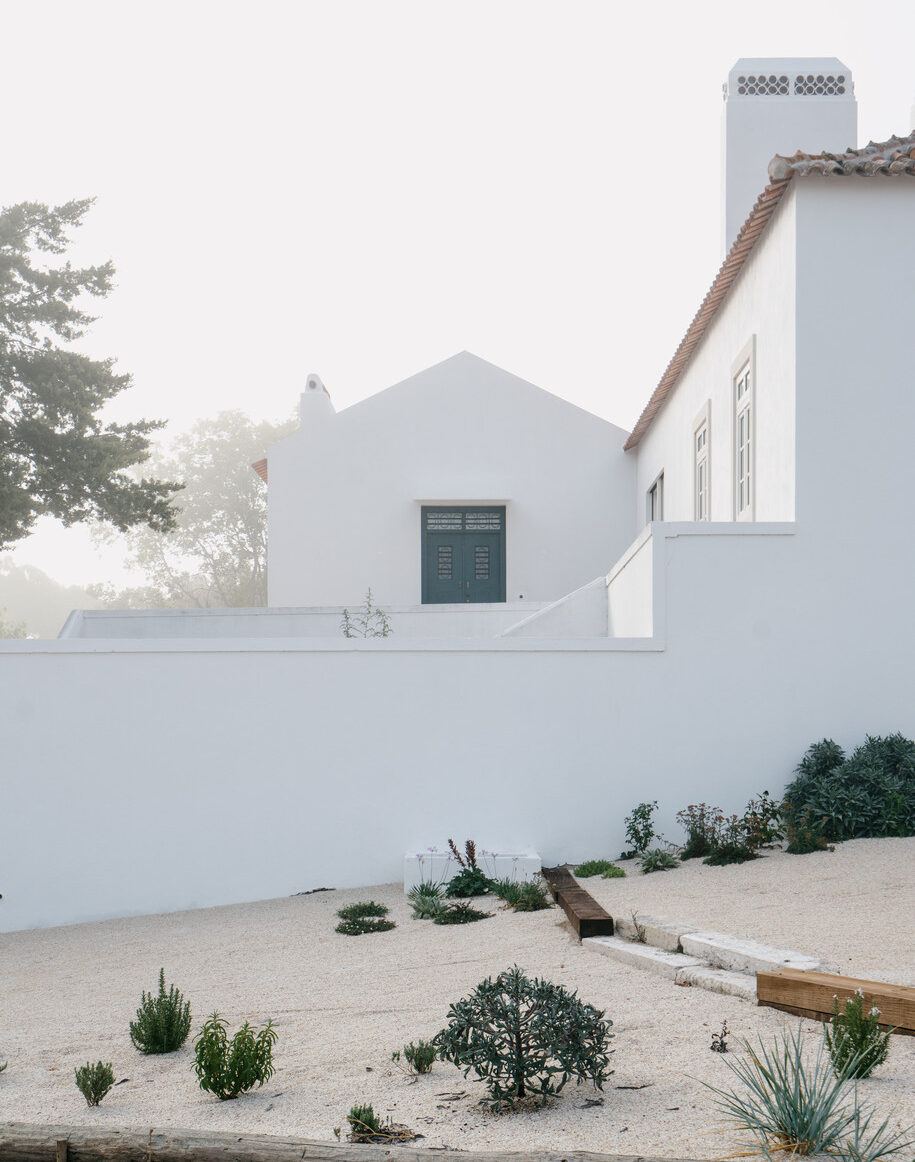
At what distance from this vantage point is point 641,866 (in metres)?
8.89

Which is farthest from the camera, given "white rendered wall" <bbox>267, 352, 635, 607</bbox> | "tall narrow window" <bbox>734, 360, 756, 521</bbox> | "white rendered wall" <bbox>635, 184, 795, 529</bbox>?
"white rendered wall" <bbox>267, 352, 635, 607</bbox>

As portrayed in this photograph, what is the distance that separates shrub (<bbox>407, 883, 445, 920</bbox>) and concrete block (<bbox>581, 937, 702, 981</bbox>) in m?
1.81

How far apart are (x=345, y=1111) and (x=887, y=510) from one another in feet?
24.4

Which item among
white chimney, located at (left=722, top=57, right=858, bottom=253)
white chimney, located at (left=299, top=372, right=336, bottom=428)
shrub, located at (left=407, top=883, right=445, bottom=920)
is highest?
white chimney, located at (left=722, top=57, right=858, bottom=253)

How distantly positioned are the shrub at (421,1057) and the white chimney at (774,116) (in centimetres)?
1234

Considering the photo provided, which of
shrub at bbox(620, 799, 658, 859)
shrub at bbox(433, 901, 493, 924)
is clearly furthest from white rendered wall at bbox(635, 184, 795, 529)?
shrub at bbox(433, 901, 493, 924)

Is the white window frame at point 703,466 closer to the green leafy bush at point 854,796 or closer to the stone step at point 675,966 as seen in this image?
the green leafy bush at point 854,796

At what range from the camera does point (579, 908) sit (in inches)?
274

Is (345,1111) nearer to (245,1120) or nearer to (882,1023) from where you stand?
(245,1120)

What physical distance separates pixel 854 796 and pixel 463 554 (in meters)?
10.7

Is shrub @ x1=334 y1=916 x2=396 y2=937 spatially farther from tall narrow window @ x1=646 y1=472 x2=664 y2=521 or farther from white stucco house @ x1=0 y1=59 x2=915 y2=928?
tall narrow window @ x1=646 y1=472 x2=664 y2=521

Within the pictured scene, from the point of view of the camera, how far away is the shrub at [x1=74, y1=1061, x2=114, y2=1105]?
4289 millimetres

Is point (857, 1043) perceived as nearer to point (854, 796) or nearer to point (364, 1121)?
point (364, 1121)

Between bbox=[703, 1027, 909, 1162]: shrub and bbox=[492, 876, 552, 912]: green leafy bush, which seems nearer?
bbox=[703, 1027, 909, 1162]: shrub
